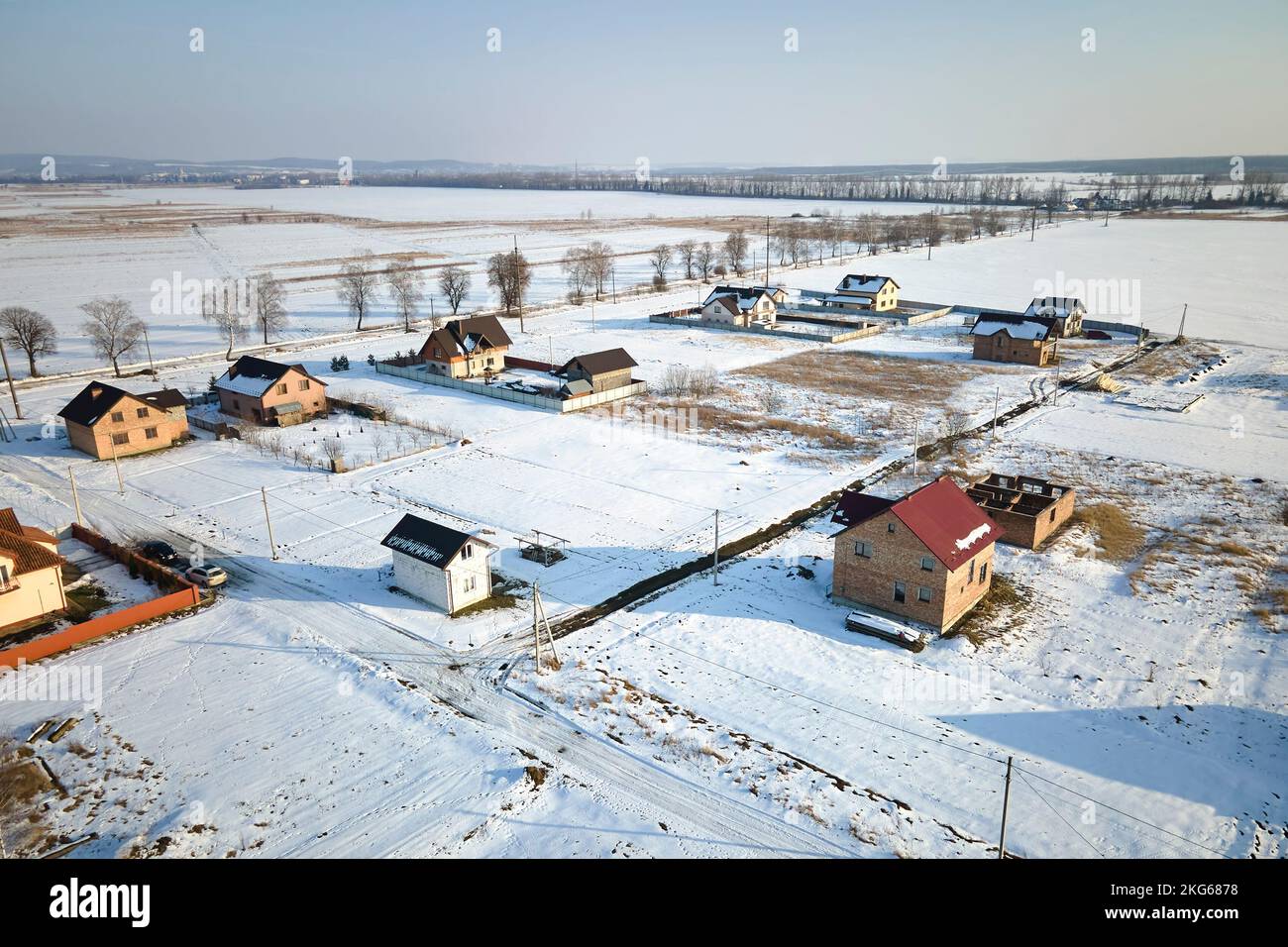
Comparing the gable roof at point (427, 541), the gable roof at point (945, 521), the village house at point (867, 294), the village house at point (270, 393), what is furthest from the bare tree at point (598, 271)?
the gable roof at point (945, 521)

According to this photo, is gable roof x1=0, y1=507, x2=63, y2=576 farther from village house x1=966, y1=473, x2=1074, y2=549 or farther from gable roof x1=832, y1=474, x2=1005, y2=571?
village house x1=966, y1=473, x2=1074, y2=549

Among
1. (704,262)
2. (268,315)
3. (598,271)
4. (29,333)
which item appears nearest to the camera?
(29,333)

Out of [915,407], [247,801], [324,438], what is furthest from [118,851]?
[915,407]

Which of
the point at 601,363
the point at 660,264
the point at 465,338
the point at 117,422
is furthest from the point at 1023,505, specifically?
the point at 660,264

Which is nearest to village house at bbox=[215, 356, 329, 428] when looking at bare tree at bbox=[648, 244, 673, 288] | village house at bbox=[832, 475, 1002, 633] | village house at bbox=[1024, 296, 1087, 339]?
village house at bbox=[832, 475, 1002, 633]

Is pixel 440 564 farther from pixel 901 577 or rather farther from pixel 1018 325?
pixel 1018 325

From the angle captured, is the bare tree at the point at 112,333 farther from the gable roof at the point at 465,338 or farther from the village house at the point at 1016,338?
the village house at the point at 1016,338

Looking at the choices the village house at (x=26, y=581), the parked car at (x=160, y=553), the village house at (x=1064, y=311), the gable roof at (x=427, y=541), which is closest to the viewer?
the village house at (x=26, y=581)
